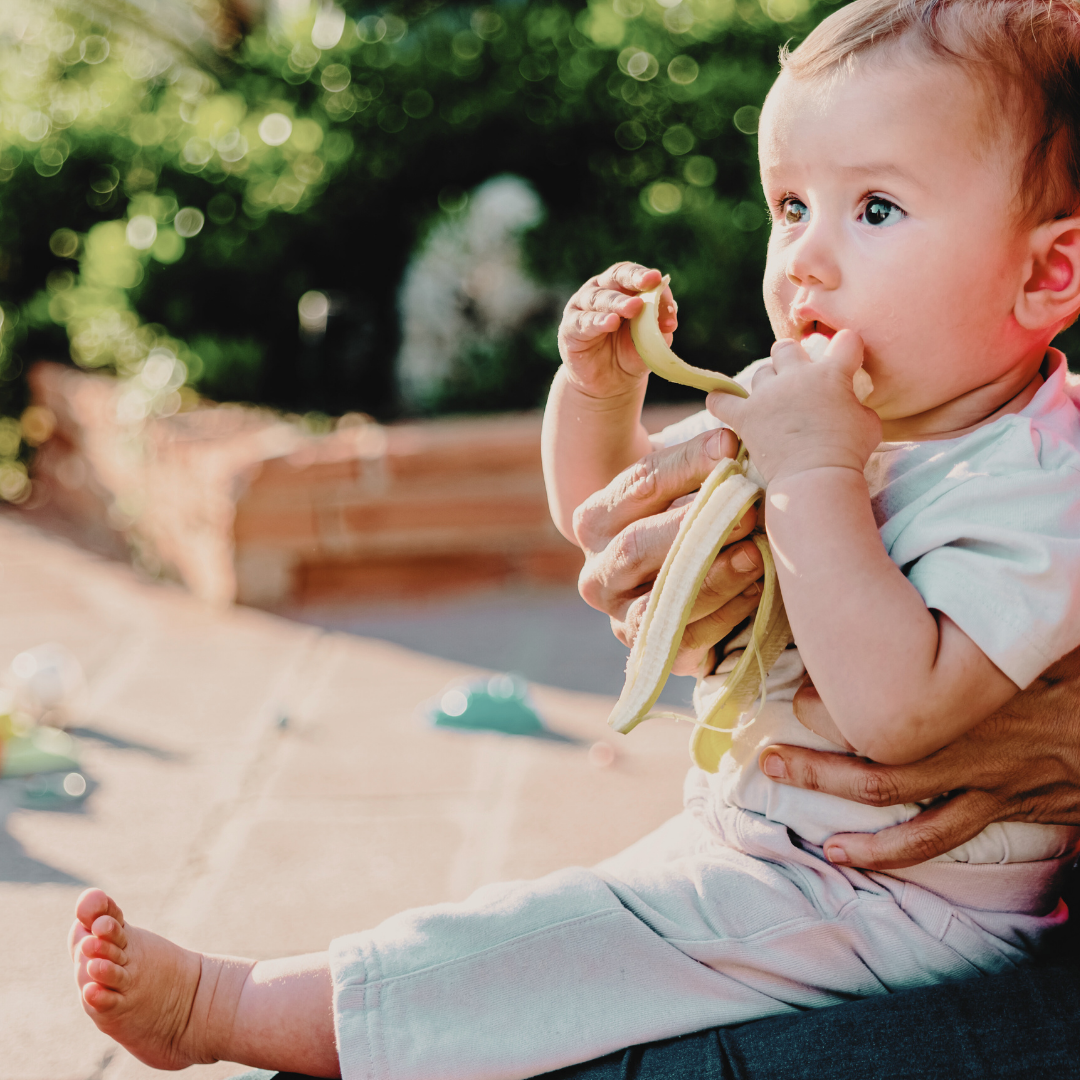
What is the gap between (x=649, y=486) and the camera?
4.76 ft

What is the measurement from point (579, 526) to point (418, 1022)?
613 mm

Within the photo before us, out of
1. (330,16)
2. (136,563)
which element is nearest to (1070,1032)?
(136,563)

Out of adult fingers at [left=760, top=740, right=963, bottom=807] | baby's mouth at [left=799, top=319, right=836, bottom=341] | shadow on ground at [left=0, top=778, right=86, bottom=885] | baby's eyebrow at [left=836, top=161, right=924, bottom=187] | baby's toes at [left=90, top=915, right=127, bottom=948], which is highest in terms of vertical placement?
baby's eyebrow at [left=836, top=161, right=924, bottom=187]

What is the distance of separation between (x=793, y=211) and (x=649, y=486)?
352 millimetres

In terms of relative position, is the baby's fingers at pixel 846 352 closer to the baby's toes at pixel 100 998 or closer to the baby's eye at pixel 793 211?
the baby's eye at pixel 793 211

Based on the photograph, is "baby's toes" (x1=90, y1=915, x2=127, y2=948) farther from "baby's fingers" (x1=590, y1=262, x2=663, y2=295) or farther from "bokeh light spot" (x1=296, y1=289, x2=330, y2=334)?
"bokeh light spot" (x1=296, y1=289, x2=330, y2=334)

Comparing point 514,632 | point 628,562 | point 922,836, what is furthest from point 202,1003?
point 514,632

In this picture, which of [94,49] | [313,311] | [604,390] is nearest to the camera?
[604,390]

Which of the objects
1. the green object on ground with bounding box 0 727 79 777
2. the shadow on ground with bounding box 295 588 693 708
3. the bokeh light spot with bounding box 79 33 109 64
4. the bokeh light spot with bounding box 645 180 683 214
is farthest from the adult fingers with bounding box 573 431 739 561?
the bokeh light spot with bounding box 79 33 109 64

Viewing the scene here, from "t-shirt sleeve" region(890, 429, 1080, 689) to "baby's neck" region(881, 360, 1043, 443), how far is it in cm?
13

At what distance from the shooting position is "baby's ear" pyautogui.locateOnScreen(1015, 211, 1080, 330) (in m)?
1.33

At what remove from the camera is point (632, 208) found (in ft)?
14.2

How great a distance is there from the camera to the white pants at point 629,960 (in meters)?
1.36

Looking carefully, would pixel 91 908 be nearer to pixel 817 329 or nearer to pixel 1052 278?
pixel 817 329
